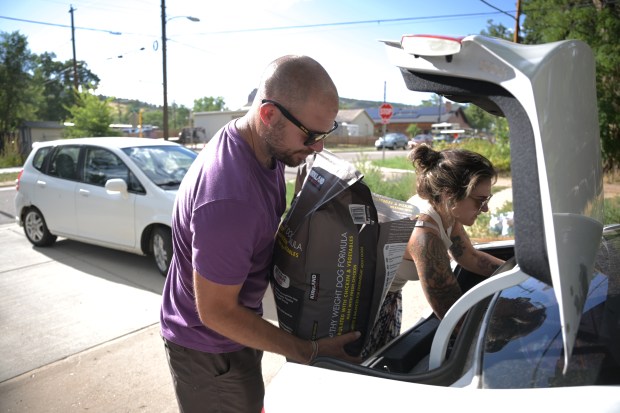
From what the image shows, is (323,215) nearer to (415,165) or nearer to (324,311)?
(324,311)

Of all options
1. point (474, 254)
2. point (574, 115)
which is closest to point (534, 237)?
point (574, 115)

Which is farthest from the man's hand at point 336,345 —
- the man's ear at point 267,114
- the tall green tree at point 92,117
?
the tall green tree at point 92,117

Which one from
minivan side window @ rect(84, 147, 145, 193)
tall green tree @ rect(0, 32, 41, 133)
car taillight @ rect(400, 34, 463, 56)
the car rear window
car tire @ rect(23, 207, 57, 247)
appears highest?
tall green tree @ rect(0, 32, 41, 133)

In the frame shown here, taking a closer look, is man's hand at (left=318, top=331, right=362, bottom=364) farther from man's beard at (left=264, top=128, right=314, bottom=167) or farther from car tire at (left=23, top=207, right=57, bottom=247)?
car tire at (left=23, top=207, right=57, bottom=247)

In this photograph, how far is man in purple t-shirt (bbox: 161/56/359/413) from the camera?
58.2 inches

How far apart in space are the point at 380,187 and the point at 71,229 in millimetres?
5699

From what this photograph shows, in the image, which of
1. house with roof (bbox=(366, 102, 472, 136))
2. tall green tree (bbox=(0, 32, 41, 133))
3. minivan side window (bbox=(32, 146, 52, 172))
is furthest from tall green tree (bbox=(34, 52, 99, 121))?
minivan side window (bbox=(32, 146, 52, 172))

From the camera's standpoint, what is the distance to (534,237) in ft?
3.34

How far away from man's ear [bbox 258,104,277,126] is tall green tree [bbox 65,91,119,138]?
21.5m

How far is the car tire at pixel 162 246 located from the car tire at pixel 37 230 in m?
2.20

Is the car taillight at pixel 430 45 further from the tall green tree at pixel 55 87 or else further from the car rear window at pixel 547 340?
the tall green tree at pixel 55 87

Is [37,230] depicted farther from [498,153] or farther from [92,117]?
[92,117]

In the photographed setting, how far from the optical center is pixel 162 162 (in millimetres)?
5996

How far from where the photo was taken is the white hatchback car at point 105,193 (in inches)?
217
